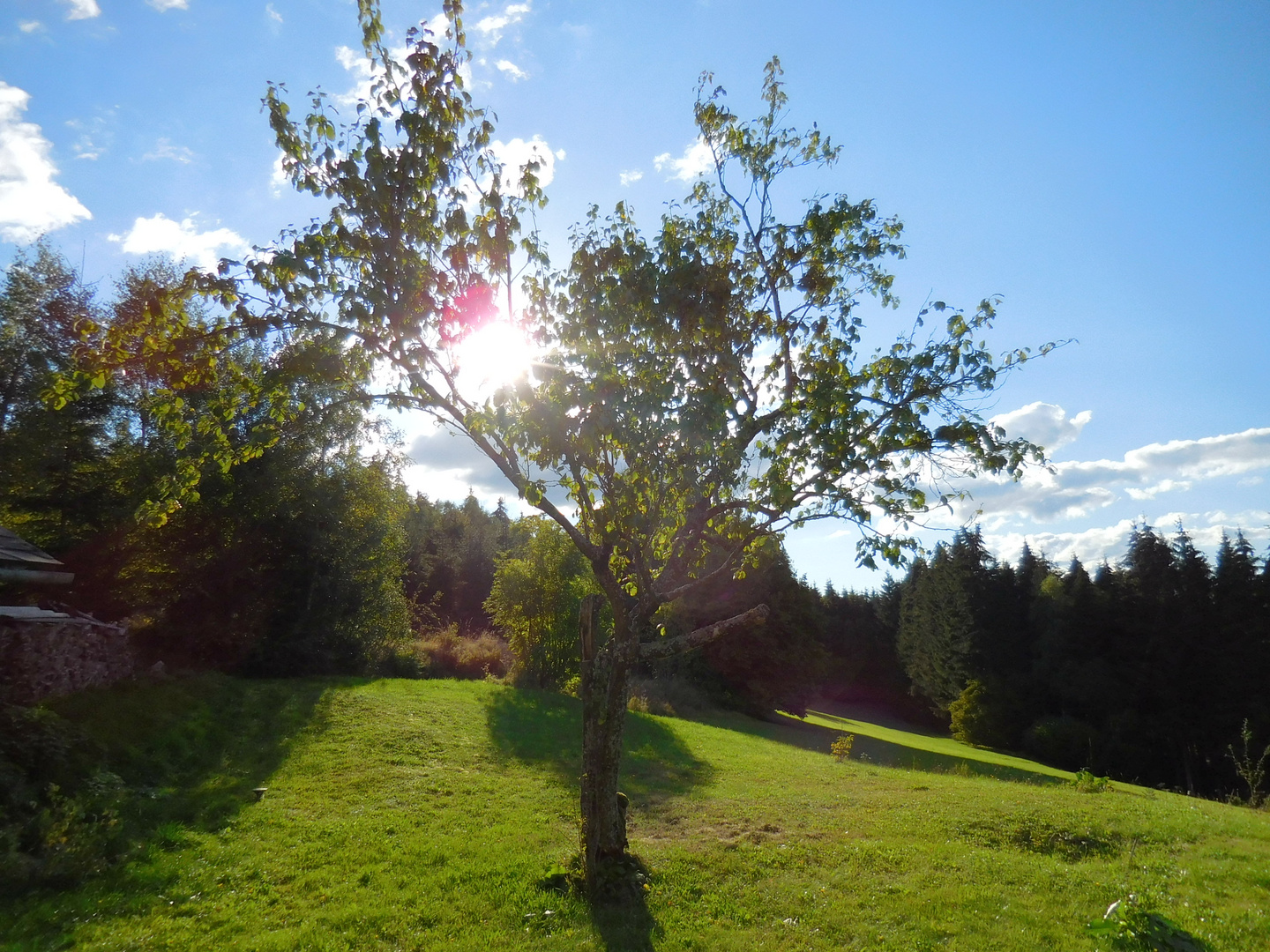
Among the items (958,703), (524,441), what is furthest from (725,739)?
(958,703)

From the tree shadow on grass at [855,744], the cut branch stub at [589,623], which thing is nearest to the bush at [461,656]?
the tree shadow on grass at [855,744]

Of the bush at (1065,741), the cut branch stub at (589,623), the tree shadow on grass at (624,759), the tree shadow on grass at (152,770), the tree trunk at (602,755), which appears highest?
the cut branch stub at (589,623)

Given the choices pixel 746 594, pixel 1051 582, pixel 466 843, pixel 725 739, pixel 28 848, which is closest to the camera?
pixel 28 848

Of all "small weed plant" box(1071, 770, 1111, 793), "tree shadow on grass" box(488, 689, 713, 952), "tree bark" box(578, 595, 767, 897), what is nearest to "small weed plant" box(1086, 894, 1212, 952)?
"tree shadow on grass" box(488, 689, 713, 952)

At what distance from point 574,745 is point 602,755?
1062 centimetres

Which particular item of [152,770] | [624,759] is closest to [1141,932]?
[624,759]

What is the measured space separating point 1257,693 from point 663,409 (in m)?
44.6

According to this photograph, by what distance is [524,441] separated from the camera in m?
7.82

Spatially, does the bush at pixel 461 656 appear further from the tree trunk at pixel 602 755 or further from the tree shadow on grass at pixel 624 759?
the tree trunk at pixel 602 755

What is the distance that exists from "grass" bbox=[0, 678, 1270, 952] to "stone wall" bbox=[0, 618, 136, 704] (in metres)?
0.73

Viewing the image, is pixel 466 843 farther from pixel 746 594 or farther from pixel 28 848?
pixel 746 594

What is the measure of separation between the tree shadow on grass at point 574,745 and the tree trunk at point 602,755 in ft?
17.5

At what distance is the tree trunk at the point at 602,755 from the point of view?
773cm

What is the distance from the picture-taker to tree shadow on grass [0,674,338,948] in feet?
22.2
